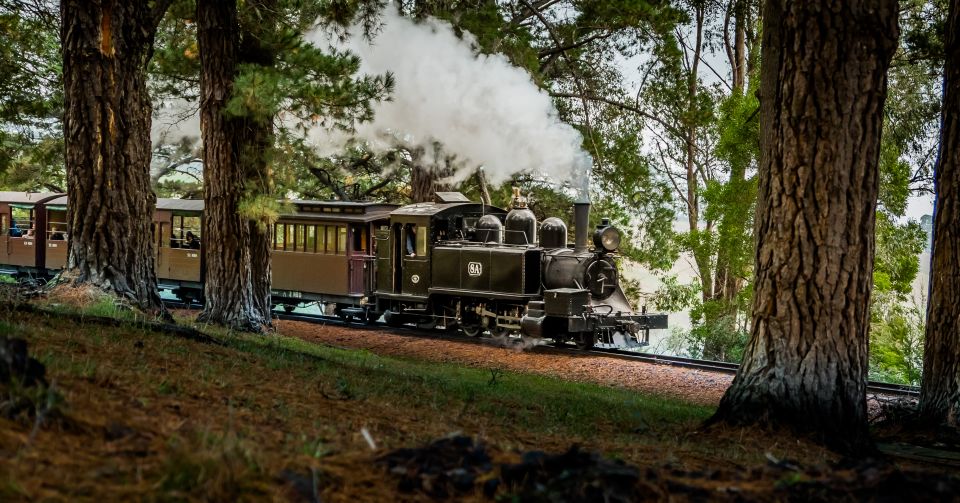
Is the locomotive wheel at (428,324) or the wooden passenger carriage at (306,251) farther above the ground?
the wooden passenger carriage at (306,251)

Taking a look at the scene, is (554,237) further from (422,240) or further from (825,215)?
(825,215)

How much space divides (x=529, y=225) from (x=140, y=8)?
808 cm

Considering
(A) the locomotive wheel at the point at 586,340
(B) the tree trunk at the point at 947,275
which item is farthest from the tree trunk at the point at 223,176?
(B) the tree trunk at the point at 947,275

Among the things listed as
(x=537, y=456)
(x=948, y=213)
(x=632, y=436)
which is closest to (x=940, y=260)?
(x=948, y=213)

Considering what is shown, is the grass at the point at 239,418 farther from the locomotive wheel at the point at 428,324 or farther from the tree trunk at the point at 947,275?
the locomotive wheel at the point at 428,324

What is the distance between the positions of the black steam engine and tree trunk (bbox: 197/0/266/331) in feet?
13.8

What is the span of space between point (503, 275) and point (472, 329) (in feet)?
5.09

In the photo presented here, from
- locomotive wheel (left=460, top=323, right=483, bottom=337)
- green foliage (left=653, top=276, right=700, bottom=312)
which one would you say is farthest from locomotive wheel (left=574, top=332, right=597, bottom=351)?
green foliage (left=653, top=276, right=700, bottom=312)

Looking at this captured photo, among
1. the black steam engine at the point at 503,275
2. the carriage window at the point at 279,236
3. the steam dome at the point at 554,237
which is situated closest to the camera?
the black steam engine at the point at 503,275

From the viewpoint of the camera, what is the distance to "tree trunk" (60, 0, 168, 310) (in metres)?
10.7

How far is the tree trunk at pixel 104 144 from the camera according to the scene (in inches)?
420

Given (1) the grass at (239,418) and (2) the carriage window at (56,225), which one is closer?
(1) the grass at (239,418)

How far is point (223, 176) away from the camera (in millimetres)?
13555

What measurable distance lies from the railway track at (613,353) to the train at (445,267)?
268mm
